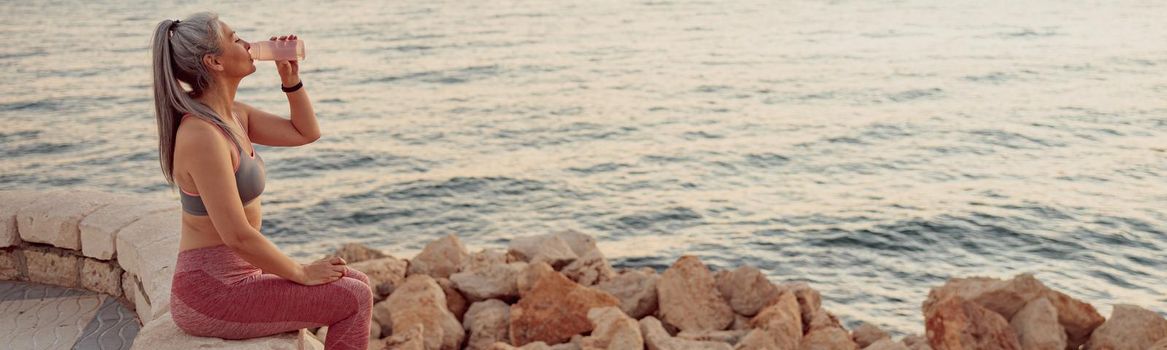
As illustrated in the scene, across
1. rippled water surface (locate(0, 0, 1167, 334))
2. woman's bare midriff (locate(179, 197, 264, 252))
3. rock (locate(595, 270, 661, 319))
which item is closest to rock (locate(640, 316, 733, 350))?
rock (locate(595, 270, 661, 319))

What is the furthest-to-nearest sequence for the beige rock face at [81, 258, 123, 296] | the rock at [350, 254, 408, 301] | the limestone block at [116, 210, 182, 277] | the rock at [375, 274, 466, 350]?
the rock at [350, 254, 408, 301] < the rock at [375, 274, 466, 350] < the beige rock face at [81, 258, 123, 296] < the limestone block at [116, 210, 182, 277]

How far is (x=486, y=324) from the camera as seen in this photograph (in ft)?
20.9

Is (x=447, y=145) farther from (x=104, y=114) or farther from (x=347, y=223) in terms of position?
(x=104, y=114)

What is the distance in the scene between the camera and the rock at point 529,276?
257 inches

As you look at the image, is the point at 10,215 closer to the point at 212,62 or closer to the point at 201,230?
the point at 201,230

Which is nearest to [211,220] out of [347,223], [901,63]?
[347,223]

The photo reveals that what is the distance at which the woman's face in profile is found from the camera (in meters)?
3.12

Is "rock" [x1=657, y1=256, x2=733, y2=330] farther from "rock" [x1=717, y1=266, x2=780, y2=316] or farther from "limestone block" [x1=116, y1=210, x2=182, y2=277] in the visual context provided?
"limestone block" [x1=116, y1=210, x2=182, y2=277]

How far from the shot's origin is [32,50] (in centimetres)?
2261

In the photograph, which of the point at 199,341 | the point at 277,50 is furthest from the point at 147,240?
the point at 277,50

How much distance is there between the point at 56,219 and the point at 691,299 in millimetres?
3434

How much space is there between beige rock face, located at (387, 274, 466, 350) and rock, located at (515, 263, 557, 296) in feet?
1.49

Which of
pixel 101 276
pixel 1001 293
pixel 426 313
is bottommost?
pixel 426 313

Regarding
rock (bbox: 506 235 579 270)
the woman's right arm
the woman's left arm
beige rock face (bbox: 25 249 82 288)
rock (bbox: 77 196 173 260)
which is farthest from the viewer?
rock (bbox: 506 235 579 270)
